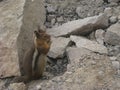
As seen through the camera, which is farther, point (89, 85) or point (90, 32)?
point (90, 32)

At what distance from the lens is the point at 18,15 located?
6957mm

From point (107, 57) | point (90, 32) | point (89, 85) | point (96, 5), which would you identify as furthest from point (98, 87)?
point (96, 5)

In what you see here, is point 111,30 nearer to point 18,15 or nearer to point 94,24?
point 94,24

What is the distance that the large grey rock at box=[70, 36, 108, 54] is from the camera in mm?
6555

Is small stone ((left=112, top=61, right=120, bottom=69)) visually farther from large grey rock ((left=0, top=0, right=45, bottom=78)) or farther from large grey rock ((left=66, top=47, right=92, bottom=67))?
large grey rock ((left=0, top=0, right=45, bottom=78))

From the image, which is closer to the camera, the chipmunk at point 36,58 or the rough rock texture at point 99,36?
the chipmunk at point 36,58

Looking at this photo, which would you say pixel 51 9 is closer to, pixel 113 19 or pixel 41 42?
pixel 113 19

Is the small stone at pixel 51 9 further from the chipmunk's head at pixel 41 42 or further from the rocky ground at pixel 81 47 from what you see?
the chipmunk's head at pixel 41 42

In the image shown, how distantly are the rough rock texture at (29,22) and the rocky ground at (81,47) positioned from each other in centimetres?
22

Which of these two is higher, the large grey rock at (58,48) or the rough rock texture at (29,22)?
the rough rock texture at (29,22)

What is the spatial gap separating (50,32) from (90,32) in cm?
65

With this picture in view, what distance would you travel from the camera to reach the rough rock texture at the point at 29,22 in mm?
6666

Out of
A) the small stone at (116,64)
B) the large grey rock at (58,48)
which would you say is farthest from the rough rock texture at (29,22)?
the small stone at (116,64)

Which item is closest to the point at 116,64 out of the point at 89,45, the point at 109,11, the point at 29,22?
the point at 89,45
